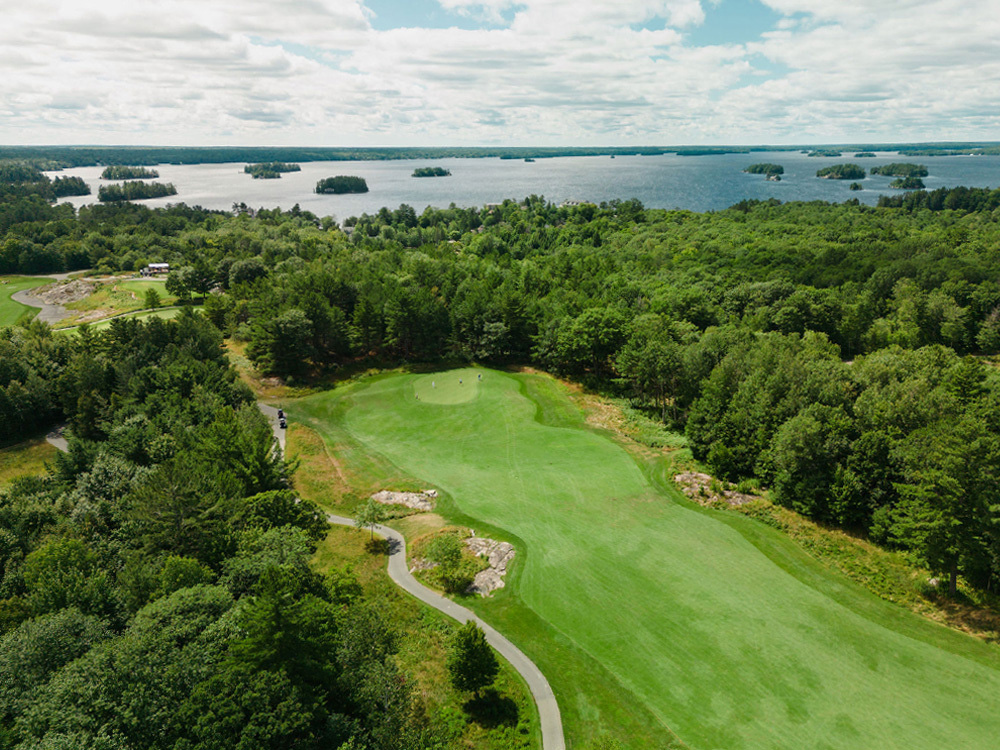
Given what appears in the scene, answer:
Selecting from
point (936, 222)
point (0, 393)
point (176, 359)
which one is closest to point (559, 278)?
point (176, 359)

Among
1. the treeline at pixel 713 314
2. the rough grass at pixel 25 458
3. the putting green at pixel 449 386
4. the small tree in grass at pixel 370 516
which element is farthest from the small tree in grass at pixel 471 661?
the rough grass at pixel 25 458

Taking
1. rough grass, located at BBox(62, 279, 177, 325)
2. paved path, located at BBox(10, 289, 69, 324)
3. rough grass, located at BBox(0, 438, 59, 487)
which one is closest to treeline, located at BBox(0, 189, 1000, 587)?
rough grass, located at BBox(62, 279, 177, 325)

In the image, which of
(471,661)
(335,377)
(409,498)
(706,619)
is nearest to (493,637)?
(471,661)

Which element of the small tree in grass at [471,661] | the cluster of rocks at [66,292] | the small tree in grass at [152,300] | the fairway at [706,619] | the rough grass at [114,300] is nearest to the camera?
the fairway at [706,619]

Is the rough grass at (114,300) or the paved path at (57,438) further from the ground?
the rough grass at (114,300)

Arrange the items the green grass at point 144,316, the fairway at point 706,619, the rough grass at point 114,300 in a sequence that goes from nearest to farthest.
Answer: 1. the fairway at point 706,619
2. the green grass at point 144,316
3. the rough grass at point 114,300

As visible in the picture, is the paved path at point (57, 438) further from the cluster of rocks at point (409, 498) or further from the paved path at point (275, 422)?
the cluster of rocks at point (409, 498)

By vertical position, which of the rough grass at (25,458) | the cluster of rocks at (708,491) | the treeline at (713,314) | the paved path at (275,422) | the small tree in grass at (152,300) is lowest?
the rough grass at (25,458)
